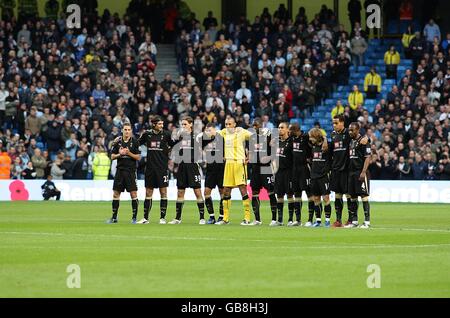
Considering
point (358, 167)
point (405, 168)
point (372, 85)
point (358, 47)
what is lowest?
point (405, 168)

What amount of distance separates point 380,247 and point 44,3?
3123 cm

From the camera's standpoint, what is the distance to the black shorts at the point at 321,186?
85.5ft

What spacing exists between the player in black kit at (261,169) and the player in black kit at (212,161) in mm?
803

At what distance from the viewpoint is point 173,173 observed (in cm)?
4088

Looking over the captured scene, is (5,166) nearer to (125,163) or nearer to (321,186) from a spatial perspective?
(125,163)

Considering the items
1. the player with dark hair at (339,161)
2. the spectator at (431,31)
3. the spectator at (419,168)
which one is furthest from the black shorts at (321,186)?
the spectator at (431,31)

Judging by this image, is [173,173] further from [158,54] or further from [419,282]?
[419,282]

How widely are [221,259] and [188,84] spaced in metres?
27.8

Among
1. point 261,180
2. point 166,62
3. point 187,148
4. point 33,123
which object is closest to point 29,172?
point 33,123

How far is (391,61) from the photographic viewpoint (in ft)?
154

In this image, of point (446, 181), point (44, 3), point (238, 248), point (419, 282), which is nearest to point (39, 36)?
point (44, 3)

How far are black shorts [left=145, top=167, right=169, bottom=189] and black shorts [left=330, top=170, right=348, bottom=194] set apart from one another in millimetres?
3921

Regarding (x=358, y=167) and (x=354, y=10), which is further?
(x=354, y=10)

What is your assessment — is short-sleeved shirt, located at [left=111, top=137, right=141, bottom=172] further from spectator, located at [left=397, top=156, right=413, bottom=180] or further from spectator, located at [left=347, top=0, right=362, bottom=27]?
spectator, located at [left=347, top=0, right=362, bottom=27]
